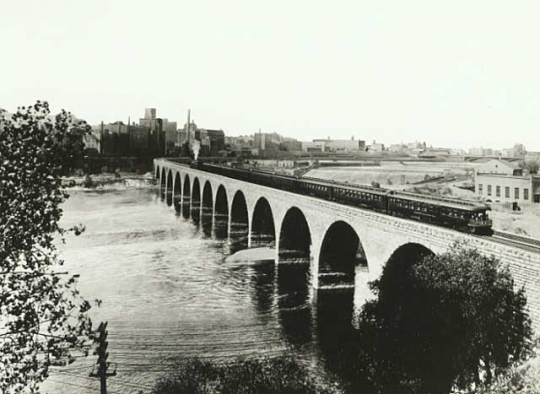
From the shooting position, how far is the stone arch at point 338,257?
103 feet

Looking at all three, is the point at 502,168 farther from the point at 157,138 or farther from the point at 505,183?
the point at 157,138

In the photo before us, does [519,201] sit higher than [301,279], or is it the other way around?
[519,201]

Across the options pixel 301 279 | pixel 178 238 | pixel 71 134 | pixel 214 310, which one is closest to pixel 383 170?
pixel 178 238

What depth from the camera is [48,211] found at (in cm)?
985

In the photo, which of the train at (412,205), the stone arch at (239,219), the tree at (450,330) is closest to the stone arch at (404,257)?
the train at (412,205)

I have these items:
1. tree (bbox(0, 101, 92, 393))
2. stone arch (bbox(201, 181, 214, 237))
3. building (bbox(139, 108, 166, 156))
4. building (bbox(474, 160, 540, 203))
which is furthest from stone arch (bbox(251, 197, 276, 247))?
building (bbox(139, 108, 166, 156))

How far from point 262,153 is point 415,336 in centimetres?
14943

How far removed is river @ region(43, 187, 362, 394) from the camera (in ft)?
73.1

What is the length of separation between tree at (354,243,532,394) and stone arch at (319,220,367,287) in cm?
1381

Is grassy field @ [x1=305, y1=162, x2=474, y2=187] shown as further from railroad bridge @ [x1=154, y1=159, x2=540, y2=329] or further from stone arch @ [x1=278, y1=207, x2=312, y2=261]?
stone arch @ [x1=278, y1=207, x2=312, y2=261]

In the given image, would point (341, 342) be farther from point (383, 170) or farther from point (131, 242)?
point (383, 170)

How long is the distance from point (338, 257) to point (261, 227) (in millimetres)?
15814

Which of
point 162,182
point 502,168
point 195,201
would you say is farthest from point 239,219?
point 162,182

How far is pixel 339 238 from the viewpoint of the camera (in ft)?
105
